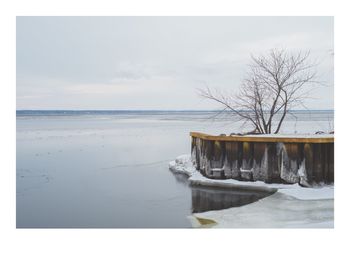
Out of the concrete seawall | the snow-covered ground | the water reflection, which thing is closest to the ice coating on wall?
the concrete seawall

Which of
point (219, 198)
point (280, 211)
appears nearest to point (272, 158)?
point (219, 198)

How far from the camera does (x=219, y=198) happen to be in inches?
361

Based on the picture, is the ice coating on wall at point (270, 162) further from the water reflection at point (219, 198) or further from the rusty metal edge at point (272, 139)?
the water reflection at point (219, 198)

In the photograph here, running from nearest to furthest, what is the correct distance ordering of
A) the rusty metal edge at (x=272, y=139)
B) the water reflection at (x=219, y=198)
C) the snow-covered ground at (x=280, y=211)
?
1. the snow-covered ground at (x=280, y=211)
2. the water reflection at (x=219, y=198)
3. the rusty metal edge at (x=272, y=139)

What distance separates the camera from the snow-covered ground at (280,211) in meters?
7.09

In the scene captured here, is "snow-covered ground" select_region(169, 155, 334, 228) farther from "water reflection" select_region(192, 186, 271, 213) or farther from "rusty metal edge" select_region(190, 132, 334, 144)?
"rusty metal edge" select_region(190, 132, 334, 144)

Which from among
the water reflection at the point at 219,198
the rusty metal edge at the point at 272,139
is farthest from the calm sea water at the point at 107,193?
the rusty metal edge at the point at 272,139

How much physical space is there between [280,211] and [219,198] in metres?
1.76

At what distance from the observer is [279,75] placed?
13289 mm

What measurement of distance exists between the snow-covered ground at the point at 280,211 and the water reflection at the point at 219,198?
0.85 ft

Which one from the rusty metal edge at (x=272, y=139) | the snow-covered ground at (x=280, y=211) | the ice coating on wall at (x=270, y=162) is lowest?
the snow-covered ground at (x=280, y=211)

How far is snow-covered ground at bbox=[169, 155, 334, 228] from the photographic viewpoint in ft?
23.3
